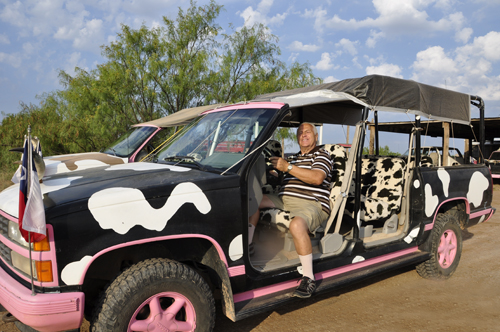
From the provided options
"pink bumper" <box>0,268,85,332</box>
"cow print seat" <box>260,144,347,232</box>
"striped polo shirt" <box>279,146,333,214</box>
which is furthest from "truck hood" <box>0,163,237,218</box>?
"striped polo shirt" <box>279,146,333,214</box>

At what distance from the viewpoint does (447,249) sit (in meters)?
4.96

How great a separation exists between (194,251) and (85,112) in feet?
40.1

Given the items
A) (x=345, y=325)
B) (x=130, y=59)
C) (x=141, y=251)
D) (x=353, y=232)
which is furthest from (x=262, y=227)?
(x=130, y=59)

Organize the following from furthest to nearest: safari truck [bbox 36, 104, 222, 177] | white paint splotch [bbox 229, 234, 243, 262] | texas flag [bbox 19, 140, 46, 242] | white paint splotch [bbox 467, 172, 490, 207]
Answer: safari truck [bbox 36, 104, 222, 177]
white paint splotch [bbox 467, 172, 490, 207]
white paint splotch [bbox 229, 234, 243, 262]
texas flag [bbox 19, 140, 46, 242]

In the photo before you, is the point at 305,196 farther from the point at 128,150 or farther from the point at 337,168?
the point at 128,150

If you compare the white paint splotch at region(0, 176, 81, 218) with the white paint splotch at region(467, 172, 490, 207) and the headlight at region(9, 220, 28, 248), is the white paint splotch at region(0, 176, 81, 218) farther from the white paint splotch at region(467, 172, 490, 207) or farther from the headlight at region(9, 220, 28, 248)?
the white paint splotch at region(467, 172, 490, 207)

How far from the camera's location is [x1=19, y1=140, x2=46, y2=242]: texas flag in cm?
212

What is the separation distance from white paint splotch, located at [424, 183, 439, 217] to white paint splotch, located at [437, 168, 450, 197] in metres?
0.24

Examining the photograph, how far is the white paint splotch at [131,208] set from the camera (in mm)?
2387

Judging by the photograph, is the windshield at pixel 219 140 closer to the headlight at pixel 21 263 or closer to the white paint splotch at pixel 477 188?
the headlight at pixel 21 263

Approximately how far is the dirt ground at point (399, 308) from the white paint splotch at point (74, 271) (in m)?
1.36

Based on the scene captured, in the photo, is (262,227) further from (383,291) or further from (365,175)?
(365,175)

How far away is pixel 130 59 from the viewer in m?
13.5

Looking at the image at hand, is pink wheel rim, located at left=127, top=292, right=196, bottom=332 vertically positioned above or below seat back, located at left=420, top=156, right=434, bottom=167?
below
